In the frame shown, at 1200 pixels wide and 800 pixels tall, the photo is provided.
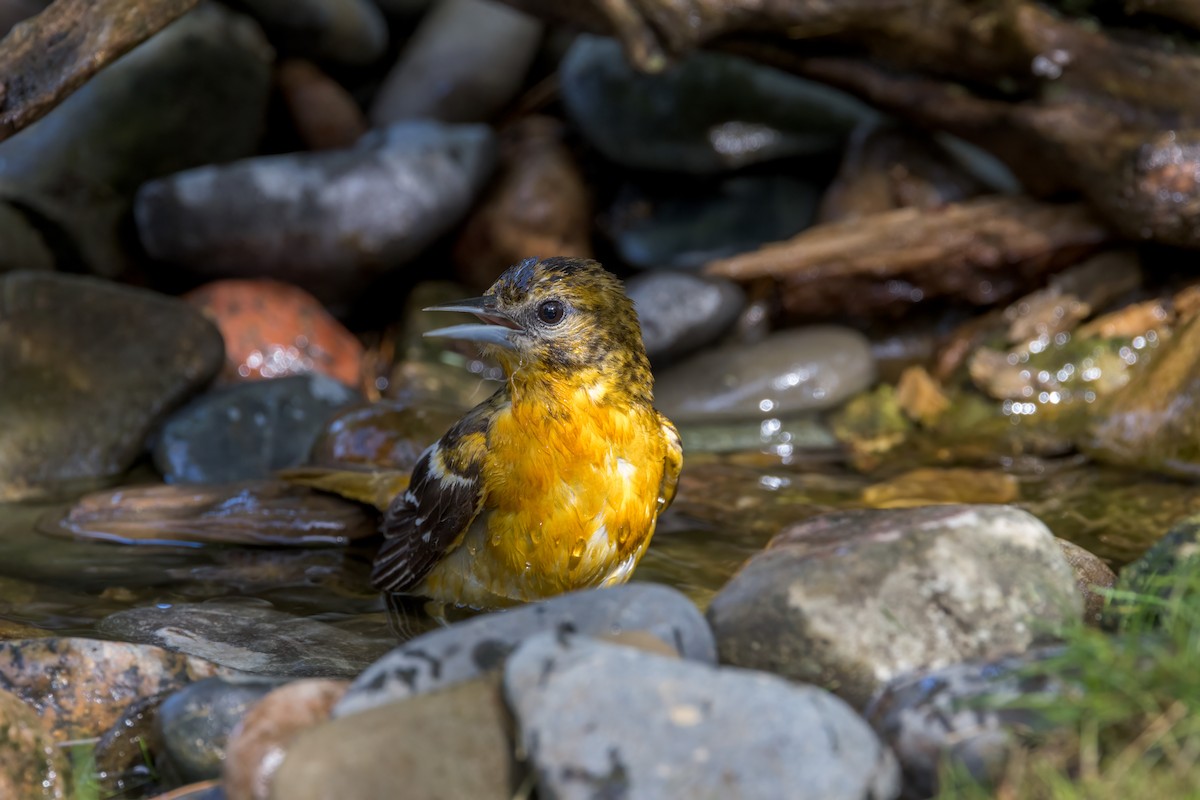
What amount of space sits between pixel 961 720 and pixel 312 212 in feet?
21.6

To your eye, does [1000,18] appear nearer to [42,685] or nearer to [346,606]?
[346,606]

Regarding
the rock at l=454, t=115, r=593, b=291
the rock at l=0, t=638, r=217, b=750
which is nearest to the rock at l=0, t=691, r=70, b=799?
the rock at l=0, t=638, r=217, b=750

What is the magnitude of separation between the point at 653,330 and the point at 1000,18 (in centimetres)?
285

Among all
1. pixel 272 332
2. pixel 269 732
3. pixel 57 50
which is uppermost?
pixel 57 50

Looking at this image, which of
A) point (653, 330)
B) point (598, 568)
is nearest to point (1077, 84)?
point (653, 330)

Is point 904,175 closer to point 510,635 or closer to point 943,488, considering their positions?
point 943,488

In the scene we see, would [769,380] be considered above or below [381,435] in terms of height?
below

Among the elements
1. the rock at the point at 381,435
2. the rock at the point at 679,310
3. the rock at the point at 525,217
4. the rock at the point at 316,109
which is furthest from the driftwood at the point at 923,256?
the rock at the point at 316,109

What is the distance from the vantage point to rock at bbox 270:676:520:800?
2803 mm

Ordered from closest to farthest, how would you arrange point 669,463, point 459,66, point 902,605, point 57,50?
point 902,605 < point 669,463 < point 57,50 < point 459,66

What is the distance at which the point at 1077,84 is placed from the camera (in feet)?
24.6

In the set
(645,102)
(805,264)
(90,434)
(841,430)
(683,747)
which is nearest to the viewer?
(683,747)

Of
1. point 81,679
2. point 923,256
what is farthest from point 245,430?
point 923,256

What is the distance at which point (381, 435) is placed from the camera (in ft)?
20.9
